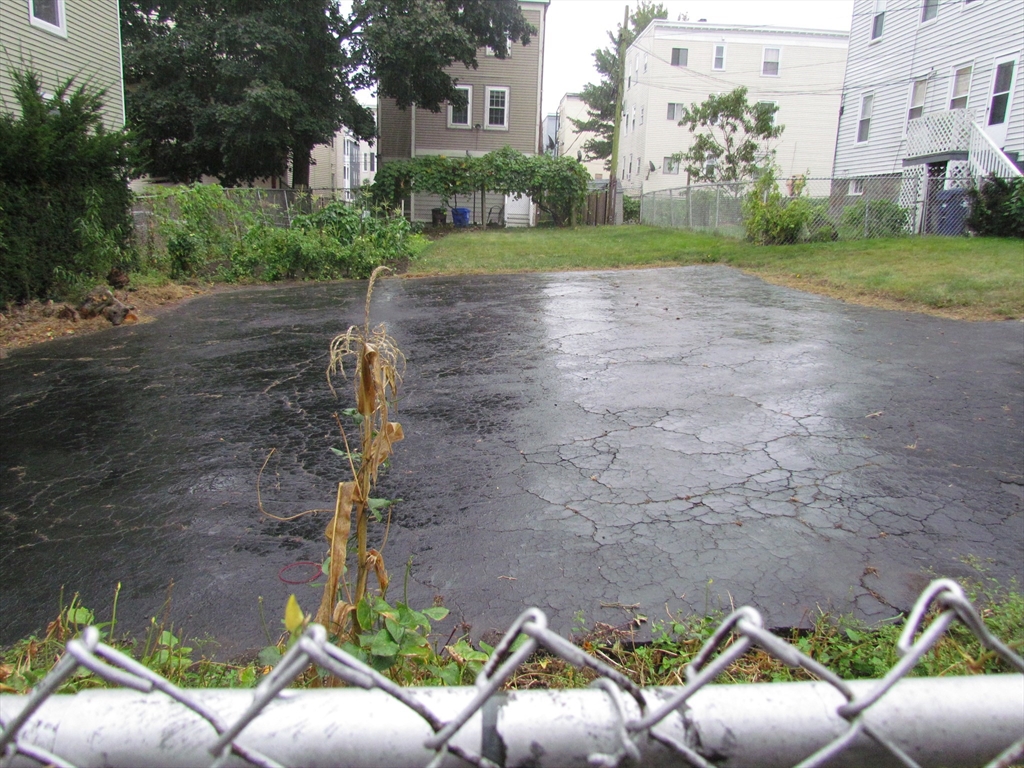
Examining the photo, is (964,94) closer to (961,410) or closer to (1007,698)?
(961,410)

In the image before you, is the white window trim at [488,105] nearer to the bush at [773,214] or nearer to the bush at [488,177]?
the bush at [488,177]

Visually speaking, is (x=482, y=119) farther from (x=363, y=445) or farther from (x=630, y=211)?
(x=363, y=445)

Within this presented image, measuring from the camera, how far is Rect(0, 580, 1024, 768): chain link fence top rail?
698 mm

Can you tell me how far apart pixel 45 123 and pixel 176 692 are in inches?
461

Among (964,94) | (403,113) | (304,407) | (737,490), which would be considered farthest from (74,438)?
(403,113)

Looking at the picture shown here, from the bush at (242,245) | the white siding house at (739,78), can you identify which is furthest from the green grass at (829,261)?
the white siding house at (739,78)

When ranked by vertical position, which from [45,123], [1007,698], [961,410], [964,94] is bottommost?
[961,410]

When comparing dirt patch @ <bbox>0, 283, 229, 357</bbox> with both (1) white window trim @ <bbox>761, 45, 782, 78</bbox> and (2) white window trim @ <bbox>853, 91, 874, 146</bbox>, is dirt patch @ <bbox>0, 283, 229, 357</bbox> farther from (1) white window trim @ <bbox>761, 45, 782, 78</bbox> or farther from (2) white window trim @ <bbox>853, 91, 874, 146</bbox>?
(1) white window trim @ <bbox>761, 45, 782, 78</bbox>

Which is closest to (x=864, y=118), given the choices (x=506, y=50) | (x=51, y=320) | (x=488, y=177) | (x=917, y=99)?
(x=917, y=99)

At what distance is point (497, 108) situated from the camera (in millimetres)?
29766

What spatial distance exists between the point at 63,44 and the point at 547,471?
16.7 meters

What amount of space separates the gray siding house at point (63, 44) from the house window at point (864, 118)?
20794 mm

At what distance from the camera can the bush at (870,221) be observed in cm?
1644

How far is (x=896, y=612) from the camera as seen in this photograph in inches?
110
